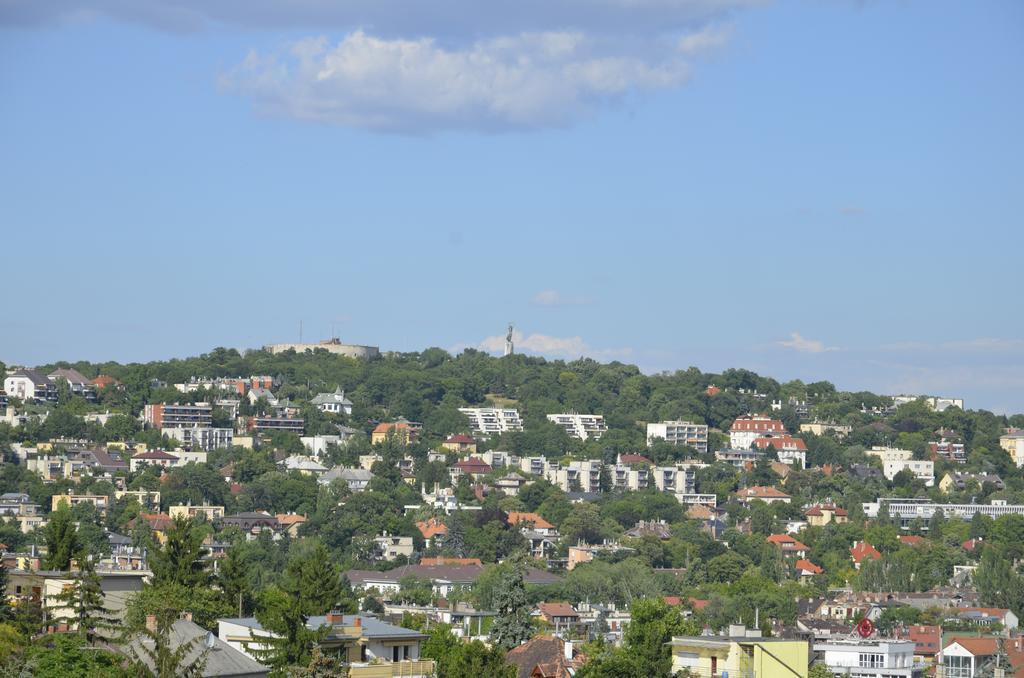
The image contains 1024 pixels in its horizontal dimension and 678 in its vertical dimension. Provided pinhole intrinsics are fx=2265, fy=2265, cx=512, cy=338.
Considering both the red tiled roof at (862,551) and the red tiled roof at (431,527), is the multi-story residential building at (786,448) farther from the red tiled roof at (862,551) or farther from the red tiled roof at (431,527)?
the red tiled roof at (431,527)

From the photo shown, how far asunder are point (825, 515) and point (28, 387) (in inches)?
2664

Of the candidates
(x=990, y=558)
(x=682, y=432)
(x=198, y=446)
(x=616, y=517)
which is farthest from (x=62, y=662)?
(x=682, y=432)

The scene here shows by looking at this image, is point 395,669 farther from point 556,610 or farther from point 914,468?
point 914,468

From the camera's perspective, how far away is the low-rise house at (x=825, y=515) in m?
162

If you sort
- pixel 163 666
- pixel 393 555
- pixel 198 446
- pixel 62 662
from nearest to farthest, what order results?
pixel 163 666 < pixel 62 662 < pixel 393 555 < pixel 198 446

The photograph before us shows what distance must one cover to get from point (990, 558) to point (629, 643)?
291 ft

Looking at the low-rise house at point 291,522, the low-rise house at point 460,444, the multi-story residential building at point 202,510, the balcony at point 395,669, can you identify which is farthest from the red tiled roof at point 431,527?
the balcony at point 395,669

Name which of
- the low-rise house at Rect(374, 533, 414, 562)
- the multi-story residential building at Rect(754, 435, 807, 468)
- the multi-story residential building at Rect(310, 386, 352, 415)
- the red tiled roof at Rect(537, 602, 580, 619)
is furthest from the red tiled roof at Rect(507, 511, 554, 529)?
the red tiled roof at Rect(537, 602, 580, 619)

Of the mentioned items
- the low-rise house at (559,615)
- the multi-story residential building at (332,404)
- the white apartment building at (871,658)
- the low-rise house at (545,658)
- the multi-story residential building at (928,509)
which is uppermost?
the multi-story residential building at (332,404)

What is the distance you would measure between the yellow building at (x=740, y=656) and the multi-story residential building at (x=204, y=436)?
5339 inches

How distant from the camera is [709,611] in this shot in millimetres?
102375

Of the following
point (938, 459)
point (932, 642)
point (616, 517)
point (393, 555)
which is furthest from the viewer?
point (938, 459)

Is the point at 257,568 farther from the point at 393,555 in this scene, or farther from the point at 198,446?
the point at 198,446

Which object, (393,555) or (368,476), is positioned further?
(368,476)
